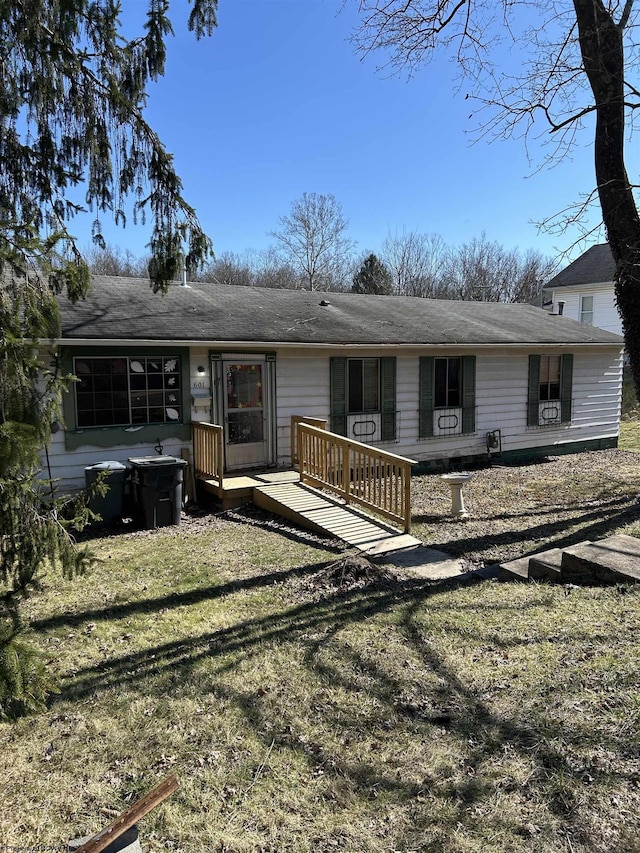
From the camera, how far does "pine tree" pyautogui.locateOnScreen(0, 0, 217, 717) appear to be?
2.94m

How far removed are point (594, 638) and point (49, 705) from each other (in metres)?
3.87

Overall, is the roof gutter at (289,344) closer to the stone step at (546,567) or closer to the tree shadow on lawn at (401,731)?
the tree shadow on lawn at (401,731)

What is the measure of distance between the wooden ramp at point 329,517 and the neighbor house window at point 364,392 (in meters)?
2.42

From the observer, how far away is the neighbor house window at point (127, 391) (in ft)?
29.5

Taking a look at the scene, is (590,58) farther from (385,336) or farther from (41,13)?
(41,13)

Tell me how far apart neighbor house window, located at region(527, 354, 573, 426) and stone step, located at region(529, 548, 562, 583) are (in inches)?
352

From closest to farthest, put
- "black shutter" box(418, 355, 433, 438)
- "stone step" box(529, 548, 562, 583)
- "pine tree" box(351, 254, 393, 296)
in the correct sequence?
"stone step" box(529, 548, 562, 583) → "black shutter" box(418, 355, 433, 438) → "pine tree" box(351, 254, 393, 296)

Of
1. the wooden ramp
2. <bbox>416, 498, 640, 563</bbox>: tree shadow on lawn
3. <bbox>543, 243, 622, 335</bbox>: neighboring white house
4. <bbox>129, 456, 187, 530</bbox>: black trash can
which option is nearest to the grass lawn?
the wooden ramp

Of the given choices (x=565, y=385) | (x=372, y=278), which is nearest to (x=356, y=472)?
(x=565, y=385)

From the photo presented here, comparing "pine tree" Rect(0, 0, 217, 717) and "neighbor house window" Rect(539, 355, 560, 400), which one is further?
"neighbor house window" Rect(539, 355, 560, 400)

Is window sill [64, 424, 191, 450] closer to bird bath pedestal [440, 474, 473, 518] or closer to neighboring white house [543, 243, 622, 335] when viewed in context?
bird bath pedestal [440, 474, 473, 518]

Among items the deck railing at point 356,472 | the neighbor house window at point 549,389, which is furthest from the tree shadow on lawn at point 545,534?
the neighbor house window at point 549,389

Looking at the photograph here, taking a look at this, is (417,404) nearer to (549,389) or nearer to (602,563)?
(549,389)

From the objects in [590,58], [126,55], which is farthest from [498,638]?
[590,58]
